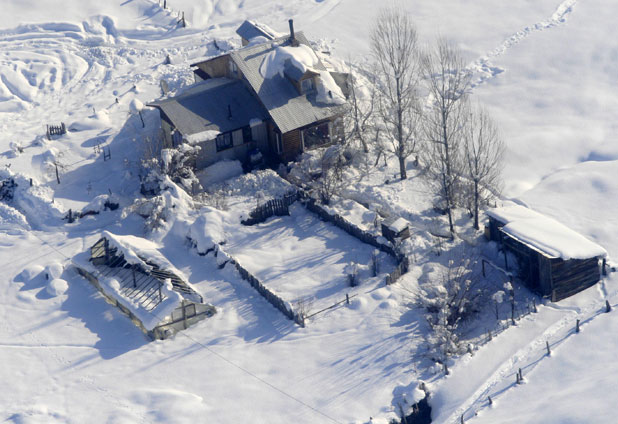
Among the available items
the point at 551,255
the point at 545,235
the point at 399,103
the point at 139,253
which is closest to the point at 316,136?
the point at 399,103

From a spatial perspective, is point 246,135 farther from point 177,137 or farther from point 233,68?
point 233,68

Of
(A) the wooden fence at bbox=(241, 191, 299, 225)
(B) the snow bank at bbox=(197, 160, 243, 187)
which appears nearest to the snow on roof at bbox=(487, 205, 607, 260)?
(A) the wooden fence at bbox=(241, 191, 299, 225)

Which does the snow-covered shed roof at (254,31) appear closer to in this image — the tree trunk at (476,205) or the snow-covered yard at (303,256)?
the snow-covered yard at (303,256)

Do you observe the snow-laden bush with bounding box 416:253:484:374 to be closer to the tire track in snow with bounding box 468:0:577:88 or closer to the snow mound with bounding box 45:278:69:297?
the snow mound with bounding box 45:278:69:297

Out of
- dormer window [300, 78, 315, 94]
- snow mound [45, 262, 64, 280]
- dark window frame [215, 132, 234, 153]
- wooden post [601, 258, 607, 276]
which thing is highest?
dormer window [300, 78, 315, 94]

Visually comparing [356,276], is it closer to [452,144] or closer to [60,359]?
[452,144]

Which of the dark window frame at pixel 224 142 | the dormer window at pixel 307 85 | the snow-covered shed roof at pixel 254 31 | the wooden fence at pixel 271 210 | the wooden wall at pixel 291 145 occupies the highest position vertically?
the snow-covered shed roof at pixel 254 31

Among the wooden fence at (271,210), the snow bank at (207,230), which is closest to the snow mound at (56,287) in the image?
the snow bank at (207,230)
